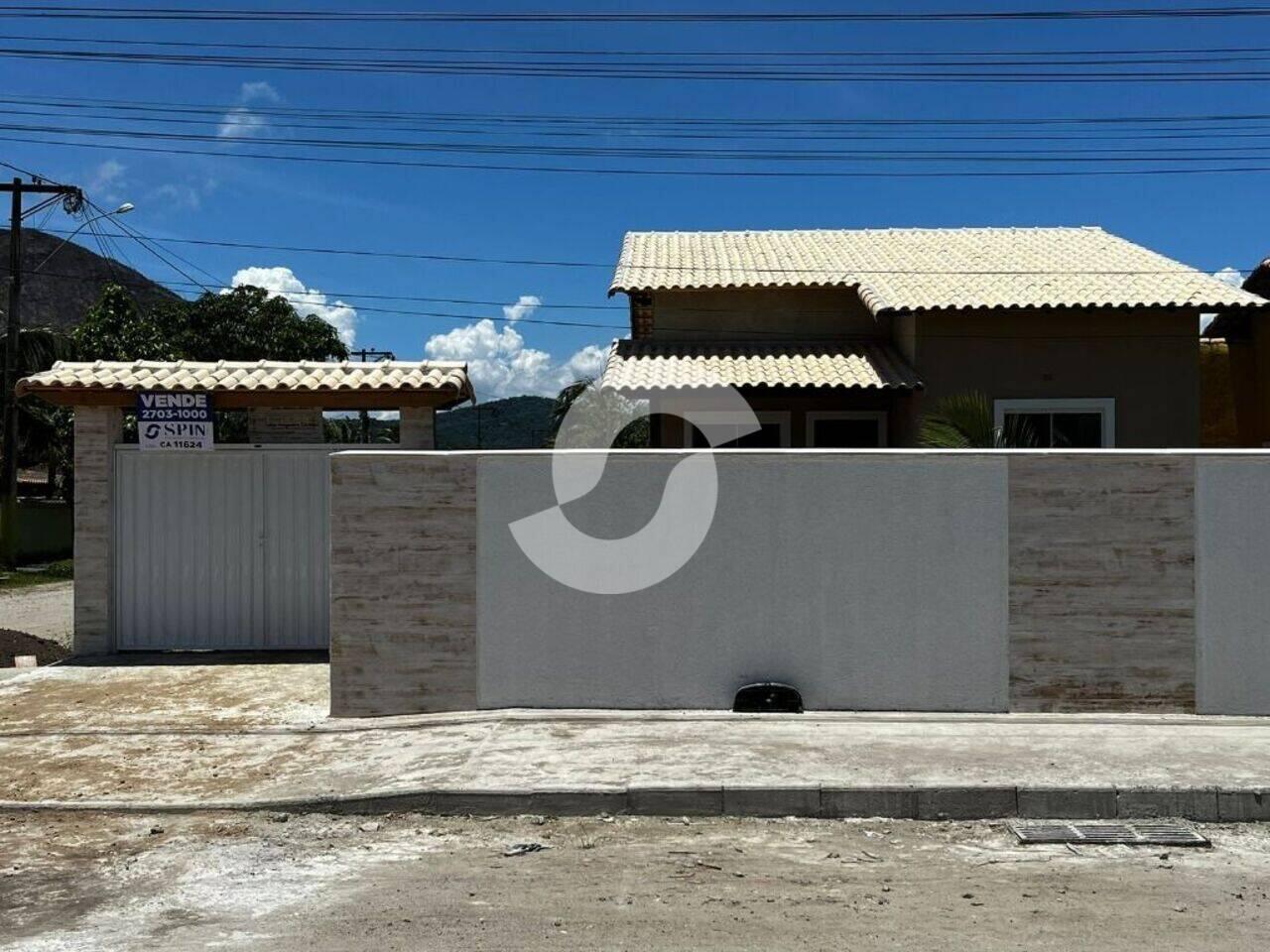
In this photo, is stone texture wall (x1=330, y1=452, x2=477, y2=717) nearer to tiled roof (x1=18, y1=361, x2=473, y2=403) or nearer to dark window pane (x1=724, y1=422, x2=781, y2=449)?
tiled roof (x1=18, y1=361, x2=473, y2=403)

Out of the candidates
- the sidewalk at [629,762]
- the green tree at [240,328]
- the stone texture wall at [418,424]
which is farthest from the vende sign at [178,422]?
the green tree at [240,328]

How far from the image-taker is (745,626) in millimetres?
8406

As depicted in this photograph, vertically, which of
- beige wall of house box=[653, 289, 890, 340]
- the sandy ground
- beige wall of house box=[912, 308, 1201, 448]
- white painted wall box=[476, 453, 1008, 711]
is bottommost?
the sandy ground

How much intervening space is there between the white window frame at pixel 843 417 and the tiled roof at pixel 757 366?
73 cm

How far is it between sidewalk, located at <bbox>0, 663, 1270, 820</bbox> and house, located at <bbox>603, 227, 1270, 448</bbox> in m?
7.35

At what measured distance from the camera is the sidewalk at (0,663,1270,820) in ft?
20.4

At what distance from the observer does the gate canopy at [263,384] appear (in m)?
10.7

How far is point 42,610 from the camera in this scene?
17453mm

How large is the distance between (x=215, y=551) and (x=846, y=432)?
896 cm

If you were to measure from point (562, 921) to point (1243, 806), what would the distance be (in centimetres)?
413

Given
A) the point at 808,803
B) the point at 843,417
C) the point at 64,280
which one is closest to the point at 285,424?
the point at 808,803

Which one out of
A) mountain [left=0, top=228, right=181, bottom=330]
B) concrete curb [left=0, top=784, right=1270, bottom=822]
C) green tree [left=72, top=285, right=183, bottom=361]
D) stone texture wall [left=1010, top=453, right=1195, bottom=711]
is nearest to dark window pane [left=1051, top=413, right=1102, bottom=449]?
stone texture wall [left=1010, top=453, right=1195, bottom=711]

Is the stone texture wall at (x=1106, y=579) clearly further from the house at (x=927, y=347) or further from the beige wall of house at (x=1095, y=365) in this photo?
the beige wall of house at (x=1095, y=365)

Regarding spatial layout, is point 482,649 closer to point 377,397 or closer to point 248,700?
point 248,700
